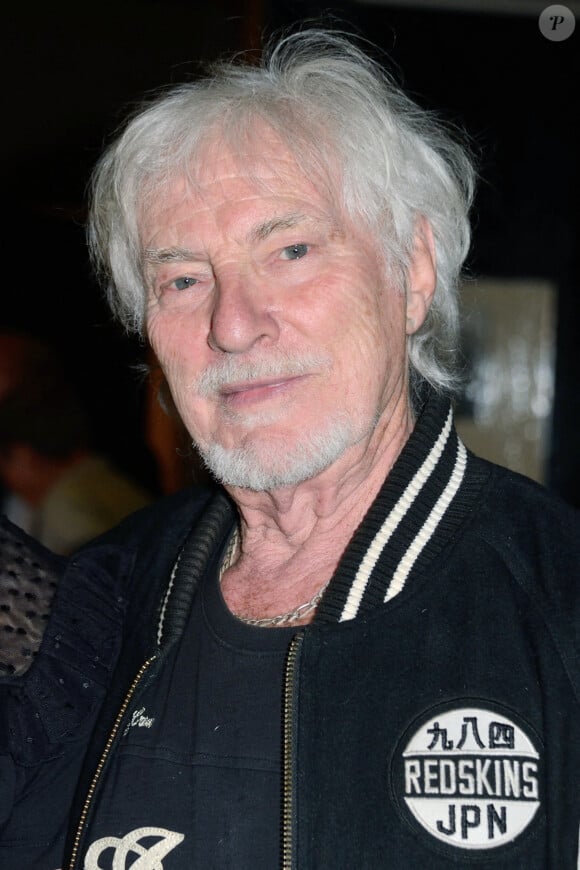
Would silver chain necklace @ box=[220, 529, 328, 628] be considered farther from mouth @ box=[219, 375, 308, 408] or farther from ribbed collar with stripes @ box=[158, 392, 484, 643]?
mouth @ box=[219, 375, 308, 408]

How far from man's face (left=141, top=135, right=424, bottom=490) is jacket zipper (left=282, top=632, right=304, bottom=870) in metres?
0.23

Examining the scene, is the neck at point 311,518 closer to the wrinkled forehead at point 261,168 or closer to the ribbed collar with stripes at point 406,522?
the ribbed collar with stripes at point 406,522

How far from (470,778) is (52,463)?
189 cm

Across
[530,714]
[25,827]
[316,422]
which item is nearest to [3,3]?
[316,422]

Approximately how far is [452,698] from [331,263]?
0.51m

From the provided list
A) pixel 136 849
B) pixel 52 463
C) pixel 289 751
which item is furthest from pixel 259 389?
pixel 52 463

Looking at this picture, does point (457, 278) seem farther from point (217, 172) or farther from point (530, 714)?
point (530, 714)

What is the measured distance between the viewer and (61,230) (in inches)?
102

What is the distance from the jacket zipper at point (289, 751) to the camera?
103 centimetres

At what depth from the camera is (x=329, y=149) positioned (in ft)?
4.09

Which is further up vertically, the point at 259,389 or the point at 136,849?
the point at 259,389

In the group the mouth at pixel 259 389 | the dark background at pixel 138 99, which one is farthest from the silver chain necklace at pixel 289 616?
the dark background at pixel 138 99

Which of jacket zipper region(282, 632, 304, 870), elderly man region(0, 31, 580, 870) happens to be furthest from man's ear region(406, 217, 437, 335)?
jacket zipper region(282, 632, 304, 870)

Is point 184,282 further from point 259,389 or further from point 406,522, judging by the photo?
point 406,522
